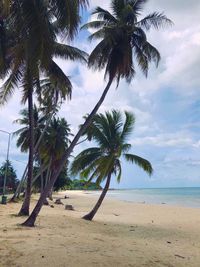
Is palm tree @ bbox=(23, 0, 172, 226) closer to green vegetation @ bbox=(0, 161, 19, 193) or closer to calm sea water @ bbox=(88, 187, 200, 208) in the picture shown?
calm sea water @ bbox=(88, 187, 200, 208)

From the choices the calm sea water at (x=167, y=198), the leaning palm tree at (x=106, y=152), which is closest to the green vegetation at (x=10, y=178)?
the calm sea water at (x=167, y=198)

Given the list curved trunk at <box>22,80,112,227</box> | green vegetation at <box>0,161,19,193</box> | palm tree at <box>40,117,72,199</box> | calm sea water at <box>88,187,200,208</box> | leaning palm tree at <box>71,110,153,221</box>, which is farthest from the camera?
green vegetation at <box>0,161,19,193</box>

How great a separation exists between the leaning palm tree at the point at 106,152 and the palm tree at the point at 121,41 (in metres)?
2.80

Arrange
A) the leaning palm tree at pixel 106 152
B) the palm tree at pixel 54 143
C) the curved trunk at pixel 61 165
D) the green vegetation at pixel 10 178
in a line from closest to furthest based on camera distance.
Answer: the curved trunk at pixel 61 165 → the leaning palm tree at pixel 106 152 → the palm tree at pixel 54 143 → the green vegetation at pixel 10 178

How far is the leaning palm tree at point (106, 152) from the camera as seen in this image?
16906 millimetres

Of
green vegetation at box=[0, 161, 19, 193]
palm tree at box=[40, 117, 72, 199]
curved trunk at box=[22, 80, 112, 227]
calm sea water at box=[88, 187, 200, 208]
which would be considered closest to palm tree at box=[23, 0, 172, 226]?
curved trunk at box=[22, 80, 112, 227]

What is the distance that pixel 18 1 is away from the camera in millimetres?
6922

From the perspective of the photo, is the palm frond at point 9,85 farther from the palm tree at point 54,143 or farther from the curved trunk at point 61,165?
the palm tree at point 54,143

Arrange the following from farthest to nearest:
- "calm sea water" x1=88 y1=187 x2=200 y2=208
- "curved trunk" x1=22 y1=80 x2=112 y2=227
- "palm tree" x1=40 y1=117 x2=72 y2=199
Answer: "calm sea water" x1=88 y1=187 x2=200 y2=208 < "palm tree" x1=40 y1=117 x2=72 y2=199 < "curved trunk" x1=22 y1=80 x2=112 y2=227

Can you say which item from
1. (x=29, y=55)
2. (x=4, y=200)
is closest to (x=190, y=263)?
(x=29, y=55)

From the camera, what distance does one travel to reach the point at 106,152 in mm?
17250

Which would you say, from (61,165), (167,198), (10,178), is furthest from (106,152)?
(10,178)

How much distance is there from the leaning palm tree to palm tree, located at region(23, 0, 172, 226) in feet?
9.17

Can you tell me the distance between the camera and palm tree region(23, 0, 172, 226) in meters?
14.5
